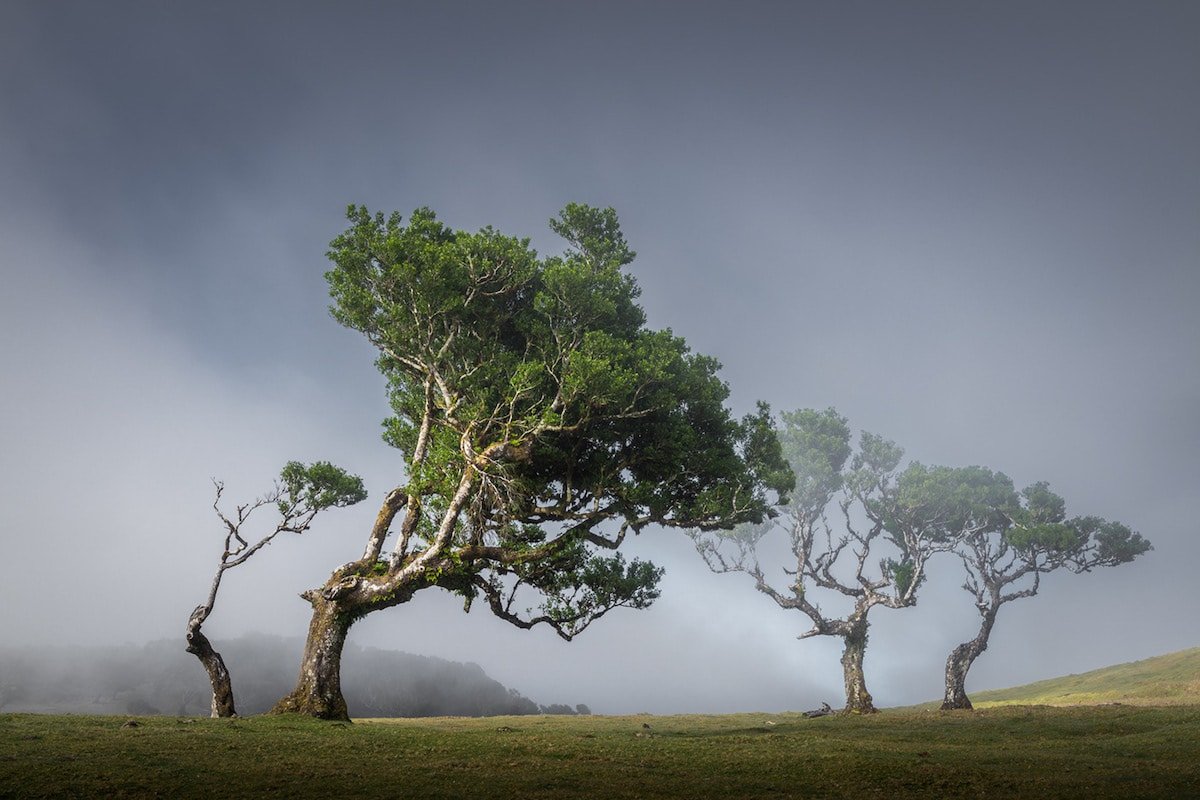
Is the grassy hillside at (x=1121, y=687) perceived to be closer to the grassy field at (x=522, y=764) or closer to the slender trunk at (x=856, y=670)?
the slender trunk at (x=856, y=670)

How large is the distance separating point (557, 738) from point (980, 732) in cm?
1674

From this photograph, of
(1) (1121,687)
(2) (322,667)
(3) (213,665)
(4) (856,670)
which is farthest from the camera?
(1) (1121,687)

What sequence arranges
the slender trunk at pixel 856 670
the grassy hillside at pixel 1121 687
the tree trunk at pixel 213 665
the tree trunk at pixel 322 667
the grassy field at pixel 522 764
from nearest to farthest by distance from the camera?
the grassy field at pixel 522 764
the tree trunk at pixel 322 667
the tree trunk at pixel 213 665
the slender trunk at pixel 856 670
the grassy hillside at pixel 1121 687

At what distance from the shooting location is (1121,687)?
53.5 meters

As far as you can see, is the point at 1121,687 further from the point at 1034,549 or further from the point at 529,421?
the point at 529,421

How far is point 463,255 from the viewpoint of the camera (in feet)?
79.9

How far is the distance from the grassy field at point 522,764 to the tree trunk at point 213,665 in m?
5.24

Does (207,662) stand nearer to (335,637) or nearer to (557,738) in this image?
(335,637)

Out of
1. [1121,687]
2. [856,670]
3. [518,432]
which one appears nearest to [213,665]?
[518,432]

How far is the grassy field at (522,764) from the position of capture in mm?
10266

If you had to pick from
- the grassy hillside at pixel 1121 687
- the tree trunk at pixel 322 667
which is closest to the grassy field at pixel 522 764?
the tree trunk at pixel 322 667

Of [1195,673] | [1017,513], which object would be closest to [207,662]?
[1017,513]

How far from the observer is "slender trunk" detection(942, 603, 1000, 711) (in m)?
44.8

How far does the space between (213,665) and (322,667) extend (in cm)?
473
